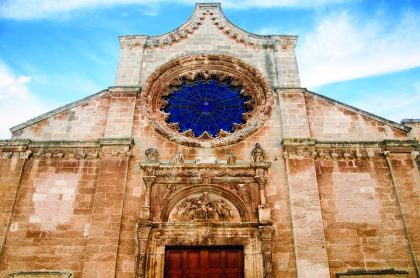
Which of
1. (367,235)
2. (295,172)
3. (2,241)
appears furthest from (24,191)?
(367,235)

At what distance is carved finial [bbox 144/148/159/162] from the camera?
34.1 ft

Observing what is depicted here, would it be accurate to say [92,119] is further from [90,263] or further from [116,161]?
[90,263]

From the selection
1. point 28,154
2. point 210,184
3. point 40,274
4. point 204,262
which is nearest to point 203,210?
point 210,184

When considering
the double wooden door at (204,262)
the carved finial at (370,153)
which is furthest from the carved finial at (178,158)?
the carved finial at (370,153)

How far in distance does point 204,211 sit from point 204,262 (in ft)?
4.10

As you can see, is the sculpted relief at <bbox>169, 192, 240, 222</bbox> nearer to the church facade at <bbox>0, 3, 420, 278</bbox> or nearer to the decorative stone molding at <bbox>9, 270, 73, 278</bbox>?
the church facade at <bbox>0, 3, 420, 278</bbox>

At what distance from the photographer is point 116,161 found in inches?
408

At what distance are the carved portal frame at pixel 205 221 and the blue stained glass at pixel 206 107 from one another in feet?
5.95

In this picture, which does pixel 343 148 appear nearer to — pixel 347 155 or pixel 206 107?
pixel 347 155

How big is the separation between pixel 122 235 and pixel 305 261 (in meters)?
4.49

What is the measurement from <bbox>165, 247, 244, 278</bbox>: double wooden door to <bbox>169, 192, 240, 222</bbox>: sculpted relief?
75 cm

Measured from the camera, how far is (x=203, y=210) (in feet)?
31.8

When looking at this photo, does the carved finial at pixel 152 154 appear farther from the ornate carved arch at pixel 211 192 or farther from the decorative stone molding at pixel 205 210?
the ornate carved arch at pixel 211 192

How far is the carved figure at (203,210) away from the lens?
31.8 ft
